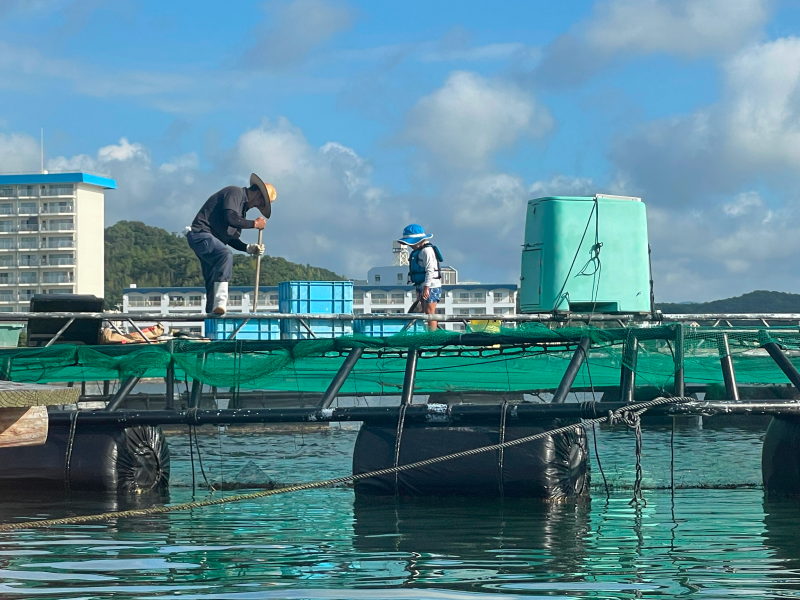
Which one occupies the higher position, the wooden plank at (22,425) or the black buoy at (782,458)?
the wooden plank at (22,425)

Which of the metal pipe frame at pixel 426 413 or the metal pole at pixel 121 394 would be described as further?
the metal pole at pixel 121 394

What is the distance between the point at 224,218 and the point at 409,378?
419cm

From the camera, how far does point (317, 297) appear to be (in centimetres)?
2067

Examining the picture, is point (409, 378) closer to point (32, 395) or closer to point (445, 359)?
point (445, 359)

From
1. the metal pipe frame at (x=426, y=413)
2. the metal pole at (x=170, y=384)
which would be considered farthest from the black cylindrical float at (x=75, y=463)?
the metal pole at (x=170, y=384)

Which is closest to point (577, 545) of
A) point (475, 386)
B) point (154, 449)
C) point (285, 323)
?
point (475, 386)

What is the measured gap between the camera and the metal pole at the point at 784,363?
9562 millimetres

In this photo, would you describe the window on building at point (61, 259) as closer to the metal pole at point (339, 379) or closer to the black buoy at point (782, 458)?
the metal pole at point (339, 379)

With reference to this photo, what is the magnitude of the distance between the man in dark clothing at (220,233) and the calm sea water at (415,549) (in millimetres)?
2716

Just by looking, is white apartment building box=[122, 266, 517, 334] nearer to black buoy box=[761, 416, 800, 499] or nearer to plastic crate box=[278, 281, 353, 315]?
plastic crate box=[278, 281, 353, 315]

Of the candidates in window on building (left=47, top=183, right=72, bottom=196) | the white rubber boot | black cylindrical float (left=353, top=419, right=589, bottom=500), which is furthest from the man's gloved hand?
window on building (left=47, top=183, right=72, bottom=196)

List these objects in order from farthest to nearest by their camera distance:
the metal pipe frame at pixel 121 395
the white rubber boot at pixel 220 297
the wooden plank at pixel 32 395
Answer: the white rubber boot at pixel 220 297
the metal pipe frame at pixel 121 395
the wooden plank at pixel 32 395

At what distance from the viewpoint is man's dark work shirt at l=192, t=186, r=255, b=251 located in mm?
13125

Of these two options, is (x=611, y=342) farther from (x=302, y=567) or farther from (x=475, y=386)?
(x=302, y=567)
